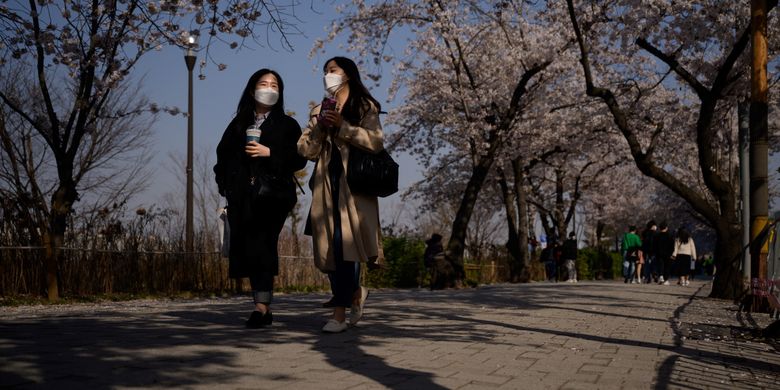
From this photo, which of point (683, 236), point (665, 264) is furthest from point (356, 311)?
point (665, 264)

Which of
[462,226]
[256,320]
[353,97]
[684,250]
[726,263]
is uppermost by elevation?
[353,97]

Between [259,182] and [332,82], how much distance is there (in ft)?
3.04

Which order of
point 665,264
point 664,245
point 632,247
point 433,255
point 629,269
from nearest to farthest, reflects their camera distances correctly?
1. point 433,255
2. point 664,245
3. point 665,264
4. point 632,247
5. point 629,269

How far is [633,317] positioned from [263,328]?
4981mm

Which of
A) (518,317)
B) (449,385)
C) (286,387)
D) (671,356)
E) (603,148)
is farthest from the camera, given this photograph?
(603,148)

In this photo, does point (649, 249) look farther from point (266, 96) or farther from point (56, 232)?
point (266, 96)

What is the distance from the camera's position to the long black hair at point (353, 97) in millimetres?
6156

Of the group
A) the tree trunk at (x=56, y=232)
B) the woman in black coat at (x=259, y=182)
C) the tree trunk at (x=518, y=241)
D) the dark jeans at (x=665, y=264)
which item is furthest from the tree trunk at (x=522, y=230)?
the woman in black coat at (x=259, y=182)

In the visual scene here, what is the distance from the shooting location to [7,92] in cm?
1873


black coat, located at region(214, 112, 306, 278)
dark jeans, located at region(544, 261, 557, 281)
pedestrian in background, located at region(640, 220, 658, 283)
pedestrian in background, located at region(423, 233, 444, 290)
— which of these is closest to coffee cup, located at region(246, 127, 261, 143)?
black coat, located at region(214, 112, 306, 278)

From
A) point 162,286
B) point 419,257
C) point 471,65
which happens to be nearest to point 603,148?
point 471,65

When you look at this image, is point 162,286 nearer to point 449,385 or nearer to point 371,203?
point 371,203

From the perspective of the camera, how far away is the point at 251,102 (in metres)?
6.56

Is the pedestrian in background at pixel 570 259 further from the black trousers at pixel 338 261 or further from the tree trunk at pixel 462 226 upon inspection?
the black trousers at pixel 338 261
